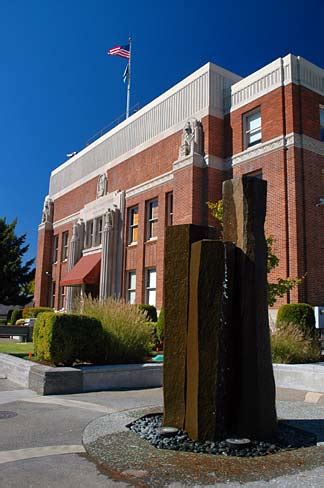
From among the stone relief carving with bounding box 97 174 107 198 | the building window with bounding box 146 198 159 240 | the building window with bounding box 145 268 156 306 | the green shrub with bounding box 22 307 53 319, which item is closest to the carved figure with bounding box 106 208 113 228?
the stone relief carving with bounding box 97 174 107 198

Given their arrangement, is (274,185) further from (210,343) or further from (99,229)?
(210,343)

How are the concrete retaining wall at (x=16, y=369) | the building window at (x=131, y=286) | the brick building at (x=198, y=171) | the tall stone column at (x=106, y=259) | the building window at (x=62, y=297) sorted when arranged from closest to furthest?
the concrete retaining wall at (x=16, y=369), the brick building at (x=198, y=171), the building window at (x=131, y=286), the tall stone column at (x=106, y=259), the building window at (x=62, y=297)

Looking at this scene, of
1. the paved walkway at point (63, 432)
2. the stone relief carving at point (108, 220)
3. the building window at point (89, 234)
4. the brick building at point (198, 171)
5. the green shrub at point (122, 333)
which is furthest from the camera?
the building window at point (89, 234)

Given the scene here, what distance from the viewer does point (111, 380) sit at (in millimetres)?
9719

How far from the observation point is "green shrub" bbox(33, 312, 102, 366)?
9891 millimetres

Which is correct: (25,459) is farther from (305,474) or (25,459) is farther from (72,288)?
(72,288)

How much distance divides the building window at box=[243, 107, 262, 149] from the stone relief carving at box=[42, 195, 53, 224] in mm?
20466

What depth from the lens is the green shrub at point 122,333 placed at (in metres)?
10.8

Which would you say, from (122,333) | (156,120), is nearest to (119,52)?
(156,120)

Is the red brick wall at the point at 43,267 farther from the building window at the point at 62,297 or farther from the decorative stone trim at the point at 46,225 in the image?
the building window at the point at 62,297

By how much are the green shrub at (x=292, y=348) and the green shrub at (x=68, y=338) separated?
430 centimetres

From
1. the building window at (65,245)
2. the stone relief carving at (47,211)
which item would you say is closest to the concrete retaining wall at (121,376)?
the building window at (65,245)

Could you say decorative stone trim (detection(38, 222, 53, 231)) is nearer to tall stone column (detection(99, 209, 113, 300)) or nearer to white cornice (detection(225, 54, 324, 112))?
tall stone column (detection(99, 209, 113, 300))

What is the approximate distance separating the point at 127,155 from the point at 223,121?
7.36 metres
